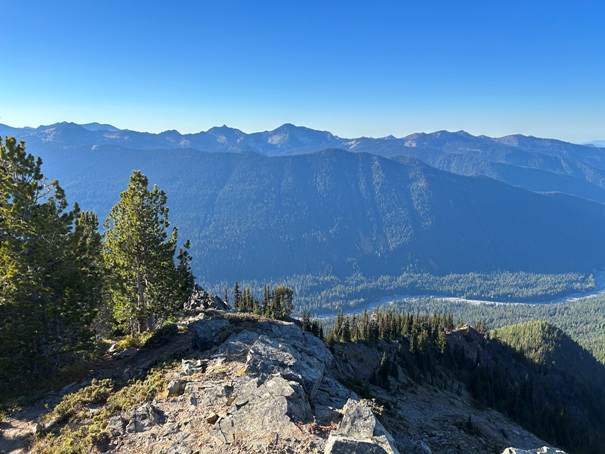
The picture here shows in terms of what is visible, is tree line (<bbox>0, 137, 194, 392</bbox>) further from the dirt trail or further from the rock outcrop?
the rock outcrop

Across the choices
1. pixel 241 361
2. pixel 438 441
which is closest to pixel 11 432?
pixel 241 361

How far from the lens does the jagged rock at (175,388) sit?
24.2 metres

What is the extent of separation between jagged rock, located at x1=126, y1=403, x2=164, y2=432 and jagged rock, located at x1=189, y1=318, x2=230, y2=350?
10294mm

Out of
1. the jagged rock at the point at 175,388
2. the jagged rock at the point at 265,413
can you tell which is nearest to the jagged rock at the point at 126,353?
the jagged rock at the point at 175,388

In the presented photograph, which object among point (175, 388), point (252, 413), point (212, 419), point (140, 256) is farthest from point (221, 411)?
point (140, 256)

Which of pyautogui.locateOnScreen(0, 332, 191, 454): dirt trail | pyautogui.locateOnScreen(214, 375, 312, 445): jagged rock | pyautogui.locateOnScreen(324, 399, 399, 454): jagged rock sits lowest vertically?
pyautogui.locateOnScreen(0, 332, 191, 454): dirt trail

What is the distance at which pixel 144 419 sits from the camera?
21453mm

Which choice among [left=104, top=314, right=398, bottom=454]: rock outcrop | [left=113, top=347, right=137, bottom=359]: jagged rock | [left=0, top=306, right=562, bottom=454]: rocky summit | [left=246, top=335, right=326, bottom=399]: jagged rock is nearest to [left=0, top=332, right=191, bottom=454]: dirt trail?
[left=0, top=306, right=562, bottom=454]: rocky summit

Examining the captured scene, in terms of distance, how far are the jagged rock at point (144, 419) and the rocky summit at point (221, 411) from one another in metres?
0.06

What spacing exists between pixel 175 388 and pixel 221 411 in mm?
5586

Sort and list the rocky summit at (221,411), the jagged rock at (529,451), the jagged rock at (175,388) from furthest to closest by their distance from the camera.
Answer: the jagged rock at (175,388), the jagged rock at (529,451), the rocky summit at (221,411)

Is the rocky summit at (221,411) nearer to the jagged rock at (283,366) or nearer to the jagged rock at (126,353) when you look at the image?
the jagged rock at (283,366)

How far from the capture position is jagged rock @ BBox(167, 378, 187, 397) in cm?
2424

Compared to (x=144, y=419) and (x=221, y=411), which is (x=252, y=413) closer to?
(x=221, y=411)
